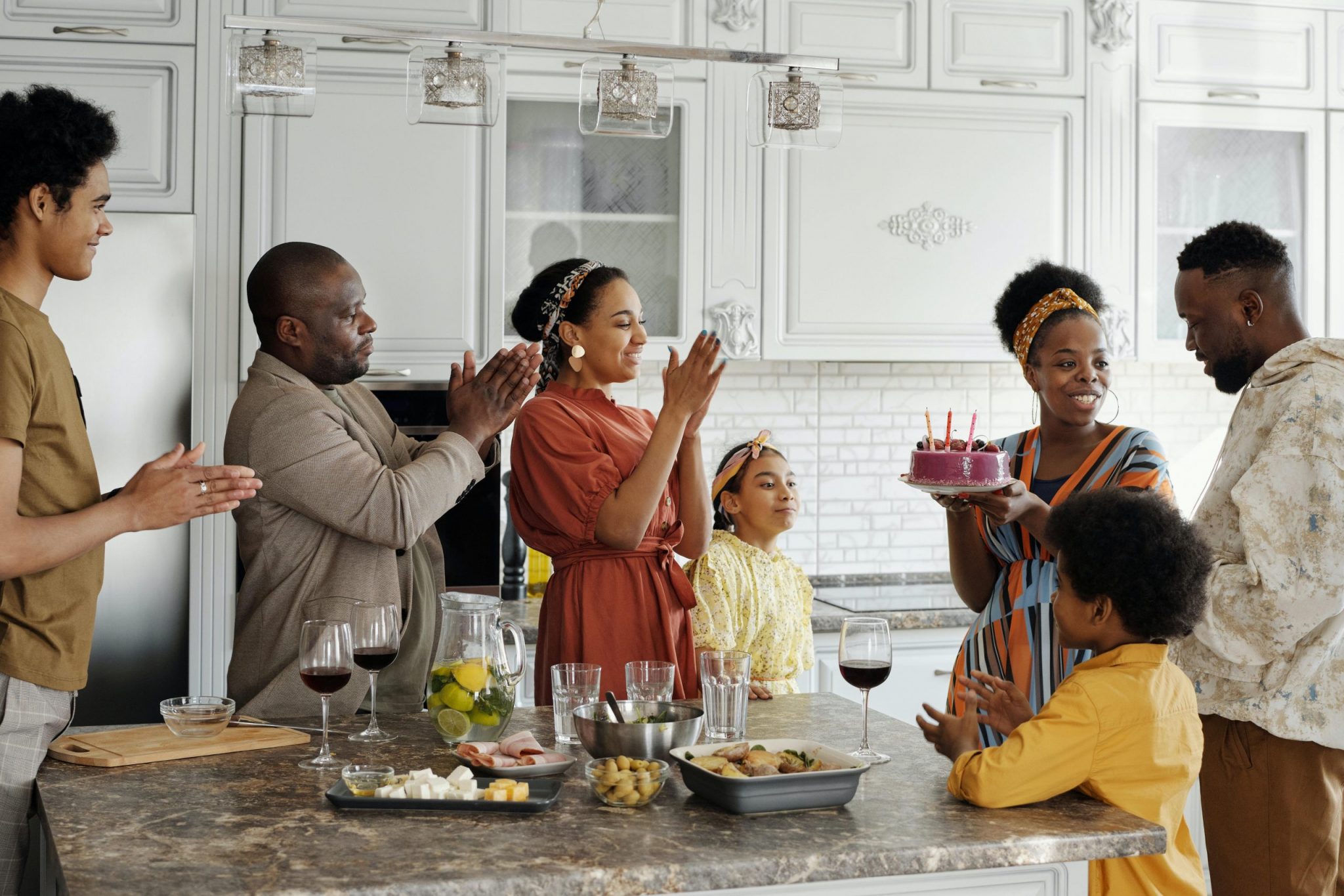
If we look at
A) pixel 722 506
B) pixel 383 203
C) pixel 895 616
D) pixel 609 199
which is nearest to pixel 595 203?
pixel 609 199

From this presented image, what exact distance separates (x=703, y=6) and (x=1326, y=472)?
2.28 meters

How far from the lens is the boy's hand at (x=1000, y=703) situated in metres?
1.77

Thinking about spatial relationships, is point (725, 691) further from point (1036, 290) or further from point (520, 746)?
point (1036, 290)

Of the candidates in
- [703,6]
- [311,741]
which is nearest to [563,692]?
[311,741]

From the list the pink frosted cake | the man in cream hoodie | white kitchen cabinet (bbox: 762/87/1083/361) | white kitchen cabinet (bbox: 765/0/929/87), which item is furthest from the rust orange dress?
white kitchen cabinet (bbox: 765/0/929/87)

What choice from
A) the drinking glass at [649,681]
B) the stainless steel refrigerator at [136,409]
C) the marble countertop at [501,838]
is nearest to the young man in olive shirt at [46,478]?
the marble countertop at [501,838]

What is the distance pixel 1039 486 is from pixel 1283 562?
588 millimetres

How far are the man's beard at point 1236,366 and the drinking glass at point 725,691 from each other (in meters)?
1.04

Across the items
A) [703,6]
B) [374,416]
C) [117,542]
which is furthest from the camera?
[703,6]

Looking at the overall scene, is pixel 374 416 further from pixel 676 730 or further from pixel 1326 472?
pixel 1326 472

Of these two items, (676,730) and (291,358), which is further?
(291,358)

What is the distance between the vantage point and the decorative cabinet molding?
3.91 m

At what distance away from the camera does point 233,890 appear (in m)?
1.32

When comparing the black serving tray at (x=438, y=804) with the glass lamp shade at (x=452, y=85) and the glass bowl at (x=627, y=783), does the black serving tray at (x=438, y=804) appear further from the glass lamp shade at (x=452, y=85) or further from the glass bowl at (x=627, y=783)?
the glass lamp shade at (x=452, y=85)
